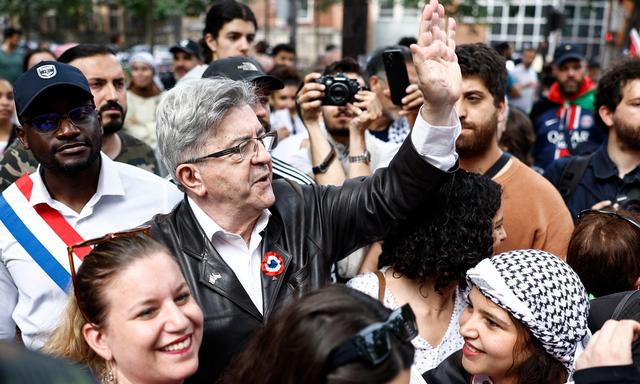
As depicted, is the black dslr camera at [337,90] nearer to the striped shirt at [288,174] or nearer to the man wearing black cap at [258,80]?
the man wearing black cap at [258,80]

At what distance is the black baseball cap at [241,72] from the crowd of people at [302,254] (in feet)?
0.06

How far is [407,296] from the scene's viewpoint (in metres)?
2.55

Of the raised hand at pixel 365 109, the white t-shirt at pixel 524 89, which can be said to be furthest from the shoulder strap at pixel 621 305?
the white t-shirt at pixel 524 89

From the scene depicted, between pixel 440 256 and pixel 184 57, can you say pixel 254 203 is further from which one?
pixel 184 57

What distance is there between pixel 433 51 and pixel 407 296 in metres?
0.94

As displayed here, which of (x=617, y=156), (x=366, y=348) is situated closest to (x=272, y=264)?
(x=366, y=348)

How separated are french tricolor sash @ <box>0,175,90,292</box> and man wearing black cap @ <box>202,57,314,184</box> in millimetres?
947

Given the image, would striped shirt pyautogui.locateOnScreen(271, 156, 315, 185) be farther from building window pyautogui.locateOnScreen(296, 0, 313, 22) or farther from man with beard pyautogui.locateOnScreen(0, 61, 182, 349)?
building window pyautogui.locateOnScreen(296, 0, 313, 22)

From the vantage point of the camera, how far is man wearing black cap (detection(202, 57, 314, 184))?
300 centimetres

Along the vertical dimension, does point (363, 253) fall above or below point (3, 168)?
below

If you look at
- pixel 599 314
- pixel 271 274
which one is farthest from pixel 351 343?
pixel 599 314

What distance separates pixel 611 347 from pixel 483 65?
1646mm

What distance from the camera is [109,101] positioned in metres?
3.57

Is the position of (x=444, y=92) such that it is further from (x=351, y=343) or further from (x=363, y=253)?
(x=363, y=253)
